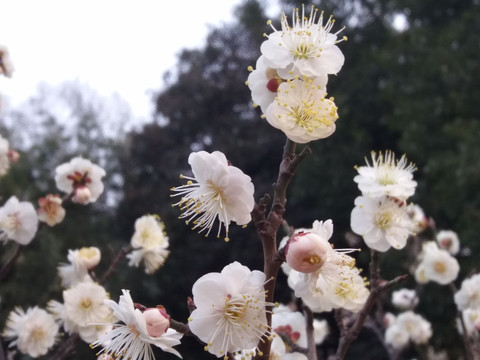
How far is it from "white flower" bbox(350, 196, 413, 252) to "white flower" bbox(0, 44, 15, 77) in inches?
57.8

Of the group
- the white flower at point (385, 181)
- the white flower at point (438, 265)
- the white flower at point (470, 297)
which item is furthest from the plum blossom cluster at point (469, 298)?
the white flower at point (385, 181)

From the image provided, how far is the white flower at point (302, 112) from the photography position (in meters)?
0.86

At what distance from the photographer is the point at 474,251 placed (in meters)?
4.86

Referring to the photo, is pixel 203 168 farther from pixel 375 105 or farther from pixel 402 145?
pixel 375 105

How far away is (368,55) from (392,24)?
140 cm

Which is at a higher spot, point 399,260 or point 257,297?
point 399,260

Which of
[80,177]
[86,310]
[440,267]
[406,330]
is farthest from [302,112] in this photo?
[406,330]

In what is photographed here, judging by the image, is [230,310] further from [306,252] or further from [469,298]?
[469,298]

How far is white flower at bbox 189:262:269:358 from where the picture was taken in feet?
2.56

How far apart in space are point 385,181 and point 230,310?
2.24 feet

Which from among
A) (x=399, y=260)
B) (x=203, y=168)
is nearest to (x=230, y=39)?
(x=399, y=260)

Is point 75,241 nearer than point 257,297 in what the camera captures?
No

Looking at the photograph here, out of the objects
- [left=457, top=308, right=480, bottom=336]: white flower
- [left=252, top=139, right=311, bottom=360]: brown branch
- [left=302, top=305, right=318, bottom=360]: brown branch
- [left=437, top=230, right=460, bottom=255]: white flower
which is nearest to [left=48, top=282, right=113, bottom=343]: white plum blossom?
[left=302, top=305, right=318, bottom=360]: brown branch

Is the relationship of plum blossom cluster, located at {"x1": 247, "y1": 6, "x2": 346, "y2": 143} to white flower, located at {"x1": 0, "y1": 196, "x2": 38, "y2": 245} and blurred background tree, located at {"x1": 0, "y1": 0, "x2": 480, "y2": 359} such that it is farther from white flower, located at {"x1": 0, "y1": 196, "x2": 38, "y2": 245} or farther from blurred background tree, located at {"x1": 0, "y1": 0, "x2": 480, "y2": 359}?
blurred background tree, located at {"x1": 0, "y1": 0, "x2": 480, "y2": 359}
